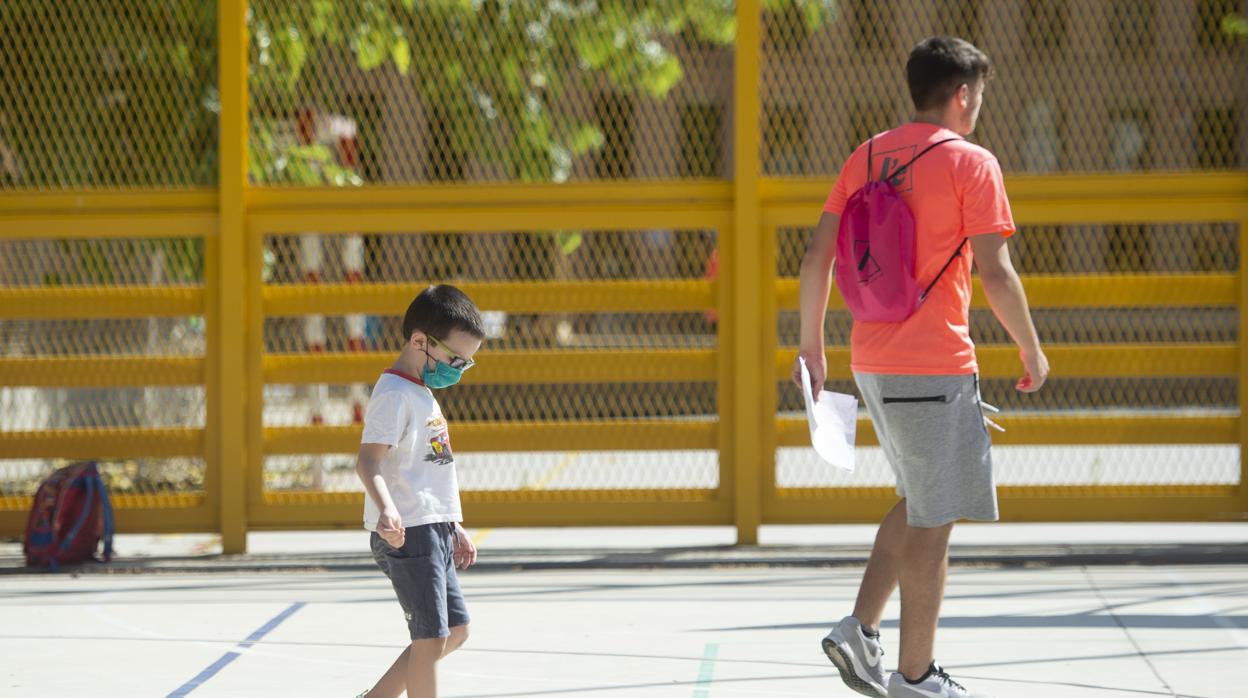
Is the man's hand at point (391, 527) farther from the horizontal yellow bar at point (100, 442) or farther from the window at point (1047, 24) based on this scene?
the window at point (1047, 24)

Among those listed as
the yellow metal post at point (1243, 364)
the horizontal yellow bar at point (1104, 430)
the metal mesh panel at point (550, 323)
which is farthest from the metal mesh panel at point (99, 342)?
the yellow metal post at point (1243, 364)

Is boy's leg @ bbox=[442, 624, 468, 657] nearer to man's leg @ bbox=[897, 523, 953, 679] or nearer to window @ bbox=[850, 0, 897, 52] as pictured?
man's leg @ bbox=[897, 523, 953, 679]

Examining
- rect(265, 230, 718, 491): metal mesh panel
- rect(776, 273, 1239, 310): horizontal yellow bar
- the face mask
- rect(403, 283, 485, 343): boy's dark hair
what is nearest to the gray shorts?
the face mask

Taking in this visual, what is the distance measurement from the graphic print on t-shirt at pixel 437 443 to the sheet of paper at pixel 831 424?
3.28 ft

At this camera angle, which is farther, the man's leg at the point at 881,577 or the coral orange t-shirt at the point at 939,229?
the man's leg at the point at 881,577

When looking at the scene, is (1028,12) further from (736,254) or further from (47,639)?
(47,639)

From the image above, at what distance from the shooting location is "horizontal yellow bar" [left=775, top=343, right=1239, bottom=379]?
7602 millimetres

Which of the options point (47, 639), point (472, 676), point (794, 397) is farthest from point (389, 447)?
point (794, 397)

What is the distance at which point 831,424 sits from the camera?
177 inches

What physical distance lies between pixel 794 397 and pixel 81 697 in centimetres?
679

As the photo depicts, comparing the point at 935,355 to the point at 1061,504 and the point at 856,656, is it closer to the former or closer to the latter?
the point at 856,656

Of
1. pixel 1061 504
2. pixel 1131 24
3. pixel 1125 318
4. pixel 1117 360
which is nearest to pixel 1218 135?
pixel 1131 24

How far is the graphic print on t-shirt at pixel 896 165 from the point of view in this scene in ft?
13.9

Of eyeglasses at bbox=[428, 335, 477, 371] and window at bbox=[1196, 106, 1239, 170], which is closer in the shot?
eyeglasses at bbox=[428, 335, 477, 371]
